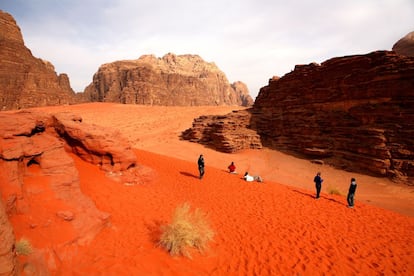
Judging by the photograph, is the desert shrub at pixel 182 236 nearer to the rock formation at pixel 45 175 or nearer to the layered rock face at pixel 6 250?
the rock formation at pixel 45 175

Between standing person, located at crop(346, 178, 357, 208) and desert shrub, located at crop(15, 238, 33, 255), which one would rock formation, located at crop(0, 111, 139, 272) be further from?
standing person, located at crop(346, 178, 357, 208)

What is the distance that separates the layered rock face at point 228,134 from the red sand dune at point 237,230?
8.93m

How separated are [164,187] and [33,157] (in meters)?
4.97

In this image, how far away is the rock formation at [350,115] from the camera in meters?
15.1

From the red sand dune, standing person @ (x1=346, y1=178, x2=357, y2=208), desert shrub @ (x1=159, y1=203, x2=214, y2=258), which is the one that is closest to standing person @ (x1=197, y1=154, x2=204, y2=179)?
the red sand dune

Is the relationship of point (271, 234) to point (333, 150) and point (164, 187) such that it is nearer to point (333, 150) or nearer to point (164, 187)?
point (164, 187)

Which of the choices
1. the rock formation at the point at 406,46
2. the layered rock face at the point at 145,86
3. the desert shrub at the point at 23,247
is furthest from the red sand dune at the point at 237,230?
the layered rock face at the point at 145,86

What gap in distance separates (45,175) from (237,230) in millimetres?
5678

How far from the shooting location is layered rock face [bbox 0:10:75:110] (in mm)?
32966

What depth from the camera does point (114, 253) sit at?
4703mm

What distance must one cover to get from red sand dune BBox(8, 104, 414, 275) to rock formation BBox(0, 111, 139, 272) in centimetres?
18

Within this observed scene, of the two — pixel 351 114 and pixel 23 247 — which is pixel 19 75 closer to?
pixel 23 247

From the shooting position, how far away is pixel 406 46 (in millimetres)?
33531

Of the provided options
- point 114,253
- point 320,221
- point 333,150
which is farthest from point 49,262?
point 333,150
